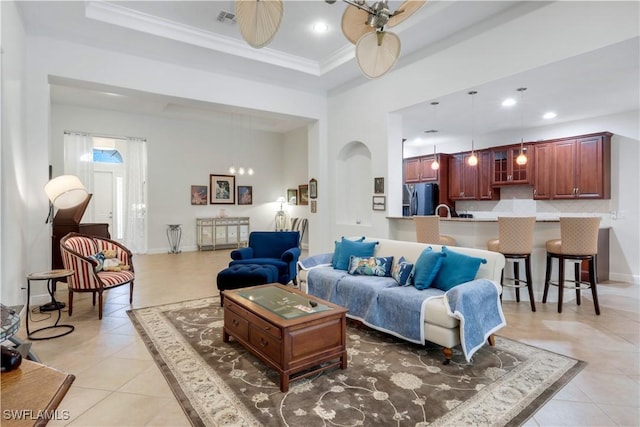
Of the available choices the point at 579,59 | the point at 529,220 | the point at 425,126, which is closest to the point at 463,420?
the point at 529,220

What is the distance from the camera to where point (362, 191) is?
20.4 ft

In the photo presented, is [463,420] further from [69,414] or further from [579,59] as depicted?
[579,59]

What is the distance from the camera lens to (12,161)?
344 centimetres

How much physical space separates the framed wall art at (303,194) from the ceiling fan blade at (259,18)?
814cm

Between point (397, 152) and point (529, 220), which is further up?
point (397, 152)

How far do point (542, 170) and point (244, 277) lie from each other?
20.4 feet

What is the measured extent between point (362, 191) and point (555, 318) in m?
3.41

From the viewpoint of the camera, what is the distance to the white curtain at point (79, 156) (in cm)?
776

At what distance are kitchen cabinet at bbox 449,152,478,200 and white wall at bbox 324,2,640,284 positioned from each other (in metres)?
1.58

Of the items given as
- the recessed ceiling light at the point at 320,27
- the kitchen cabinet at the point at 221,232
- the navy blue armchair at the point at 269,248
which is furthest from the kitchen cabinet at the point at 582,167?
the kitchen cabinet at the point at 221,232

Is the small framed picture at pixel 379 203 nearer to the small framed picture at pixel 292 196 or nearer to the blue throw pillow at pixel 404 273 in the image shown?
the blue throw pillow at pixel 404 273

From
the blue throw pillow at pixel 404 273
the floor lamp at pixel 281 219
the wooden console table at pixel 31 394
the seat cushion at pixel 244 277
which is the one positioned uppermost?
the floor lamp at pixel 281 219

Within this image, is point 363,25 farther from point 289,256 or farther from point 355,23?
point 289,256

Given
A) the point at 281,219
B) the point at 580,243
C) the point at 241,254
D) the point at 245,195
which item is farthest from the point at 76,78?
the point at 281,219
